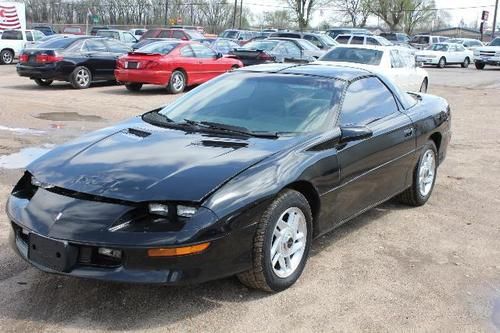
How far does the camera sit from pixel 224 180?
3.52 m

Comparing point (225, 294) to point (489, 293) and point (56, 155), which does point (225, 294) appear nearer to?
point (56, 155)

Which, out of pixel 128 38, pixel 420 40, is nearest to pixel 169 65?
pixel 128 38

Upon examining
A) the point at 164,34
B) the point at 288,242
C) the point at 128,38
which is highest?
the point at 164,34

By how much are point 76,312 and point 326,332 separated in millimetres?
1482

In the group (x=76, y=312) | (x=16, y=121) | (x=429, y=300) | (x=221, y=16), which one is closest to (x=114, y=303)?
(x=76, y=312)

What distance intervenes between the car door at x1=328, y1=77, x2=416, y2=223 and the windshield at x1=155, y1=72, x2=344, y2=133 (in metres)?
0.19

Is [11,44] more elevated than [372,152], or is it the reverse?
[11,44]

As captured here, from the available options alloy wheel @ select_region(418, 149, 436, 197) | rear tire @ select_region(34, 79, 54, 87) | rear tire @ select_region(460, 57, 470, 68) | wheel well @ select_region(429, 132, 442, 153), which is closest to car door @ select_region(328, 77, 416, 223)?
alloy wheel @ select_region(418, 149, 436, 197)

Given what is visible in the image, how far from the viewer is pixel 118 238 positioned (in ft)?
10.6

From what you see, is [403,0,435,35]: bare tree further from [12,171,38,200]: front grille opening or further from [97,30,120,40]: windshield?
→ [12,171,38,200]: front grille opening

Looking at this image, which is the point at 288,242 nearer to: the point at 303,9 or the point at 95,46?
the point at 95,46

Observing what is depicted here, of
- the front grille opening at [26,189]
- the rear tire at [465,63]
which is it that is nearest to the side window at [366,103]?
the front grille opening at [26,189]

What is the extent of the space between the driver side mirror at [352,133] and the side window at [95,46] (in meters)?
13.6

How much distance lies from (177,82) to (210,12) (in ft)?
216
